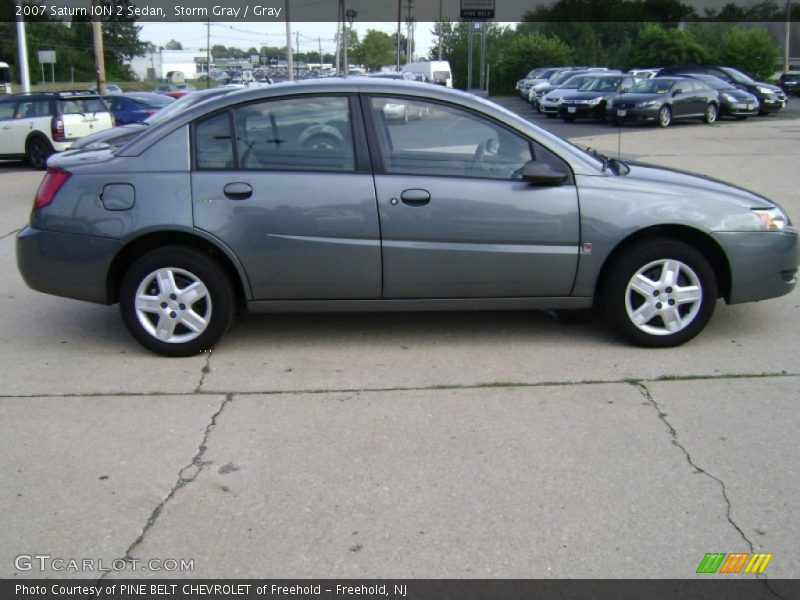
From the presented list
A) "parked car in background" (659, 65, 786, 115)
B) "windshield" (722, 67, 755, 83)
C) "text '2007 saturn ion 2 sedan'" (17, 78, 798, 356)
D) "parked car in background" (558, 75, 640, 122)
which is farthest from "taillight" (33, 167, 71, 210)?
"windshield" (722, 67, 755, 83)

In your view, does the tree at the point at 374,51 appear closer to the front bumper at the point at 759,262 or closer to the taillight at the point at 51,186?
the taillight at the point at 51,186

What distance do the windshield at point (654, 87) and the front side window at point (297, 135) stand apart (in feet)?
72.4

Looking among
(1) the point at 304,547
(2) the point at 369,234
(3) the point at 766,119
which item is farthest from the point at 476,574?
(3) the point at 766,119

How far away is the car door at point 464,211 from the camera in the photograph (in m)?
5.46

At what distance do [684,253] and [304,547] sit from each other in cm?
326

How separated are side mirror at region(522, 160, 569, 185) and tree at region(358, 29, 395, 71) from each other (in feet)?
352

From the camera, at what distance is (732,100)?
91.9 ft

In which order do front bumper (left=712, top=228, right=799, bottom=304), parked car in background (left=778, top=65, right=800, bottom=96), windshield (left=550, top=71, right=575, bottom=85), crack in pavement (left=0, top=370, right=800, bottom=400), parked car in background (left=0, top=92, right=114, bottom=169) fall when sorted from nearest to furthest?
crack in pavement (left=0, top=370, right=800, bottom=400) < front bumper (left=712, top=228, right=799, bottom=304) < parked car in background (left=0, top=92, right=114, bottom=169) < windshield (left=550, top=71, right=575, bottom=85) < parked car in background (left=778, top=65, right=800, bottom=96)

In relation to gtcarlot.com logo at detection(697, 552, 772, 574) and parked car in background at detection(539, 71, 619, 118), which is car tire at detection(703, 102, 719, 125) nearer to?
parked car in background at detection(539, 71, 619, 118)

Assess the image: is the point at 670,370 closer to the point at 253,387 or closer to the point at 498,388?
the point at 498,388

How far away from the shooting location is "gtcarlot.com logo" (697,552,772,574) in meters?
3.31

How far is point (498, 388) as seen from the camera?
5.09 m

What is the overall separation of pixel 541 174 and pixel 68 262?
3.03m

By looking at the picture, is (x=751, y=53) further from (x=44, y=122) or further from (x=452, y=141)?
(x=452, y=141)
